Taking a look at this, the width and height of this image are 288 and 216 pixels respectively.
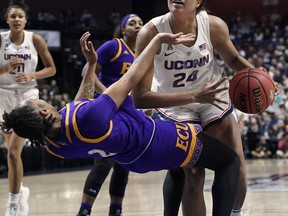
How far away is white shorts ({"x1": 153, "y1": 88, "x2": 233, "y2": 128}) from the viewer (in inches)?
170

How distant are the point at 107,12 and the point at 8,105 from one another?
1796 centimetres

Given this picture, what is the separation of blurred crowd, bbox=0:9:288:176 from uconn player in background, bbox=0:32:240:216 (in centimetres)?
839

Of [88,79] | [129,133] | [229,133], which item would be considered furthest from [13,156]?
[129,133]

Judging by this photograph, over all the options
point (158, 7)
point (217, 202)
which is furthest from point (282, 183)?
point (158, 7)

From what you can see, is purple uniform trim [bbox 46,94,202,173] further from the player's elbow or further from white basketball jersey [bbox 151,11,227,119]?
white basketball jersey [bbox 151,11,227,119]

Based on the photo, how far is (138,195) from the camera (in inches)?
294

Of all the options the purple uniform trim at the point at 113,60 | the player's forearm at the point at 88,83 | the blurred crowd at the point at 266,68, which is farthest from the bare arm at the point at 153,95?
the blurred crowd at the point at 266,68

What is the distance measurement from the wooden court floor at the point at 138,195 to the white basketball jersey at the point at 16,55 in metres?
1.20

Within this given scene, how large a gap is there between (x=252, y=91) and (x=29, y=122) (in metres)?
1.48

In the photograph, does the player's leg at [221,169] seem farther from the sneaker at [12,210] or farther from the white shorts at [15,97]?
the white shorts at [15,97]

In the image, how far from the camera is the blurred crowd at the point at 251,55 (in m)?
15.0

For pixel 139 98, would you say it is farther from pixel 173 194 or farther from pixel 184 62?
pixel 173 194

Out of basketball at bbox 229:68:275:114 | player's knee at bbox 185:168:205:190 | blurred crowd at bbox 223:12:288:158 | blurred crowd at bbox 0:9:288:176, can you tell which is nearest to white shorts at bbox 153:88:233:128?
basketball at bbox 229:68:275:114

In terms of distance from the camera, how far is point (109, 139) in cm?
343
